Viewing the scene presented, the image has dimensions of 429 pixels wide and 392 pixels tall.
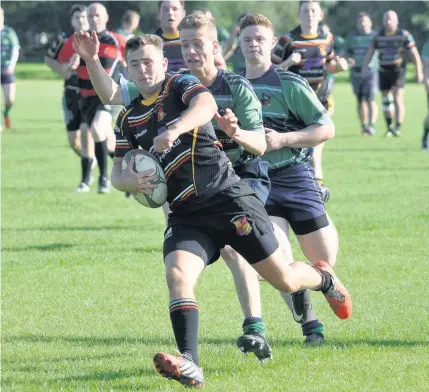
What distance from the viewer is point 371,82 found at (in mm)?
22953

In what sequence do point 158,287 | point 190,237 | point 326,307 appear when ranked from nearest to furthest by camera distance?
point 190,237 → point 326,307 → point 158,287

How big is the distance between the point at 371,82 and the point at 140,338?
670 inches

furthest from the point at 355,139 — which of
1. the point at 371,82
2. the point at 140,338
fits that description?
the point at 140,338

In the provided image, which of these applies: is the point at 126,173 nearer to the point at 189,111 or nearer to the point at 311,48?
the point at 189,111

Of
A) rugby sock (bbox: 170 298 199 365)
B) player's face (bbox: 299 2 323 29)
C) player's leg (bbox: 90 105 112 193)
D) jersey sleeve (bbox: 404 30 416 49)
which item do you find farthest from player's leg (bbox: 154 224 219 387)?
jersey sleeve (bbox: 404 30 416 49)

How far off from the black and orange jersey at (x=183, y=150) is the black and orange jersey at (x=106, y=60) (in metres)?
7.95

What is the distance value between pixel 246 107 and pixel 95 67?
1.15 m

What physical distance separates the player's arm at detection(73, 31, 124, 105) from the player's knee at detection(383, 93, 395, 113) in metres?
16.4

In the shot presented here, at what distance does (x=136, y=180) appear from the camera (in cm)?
546

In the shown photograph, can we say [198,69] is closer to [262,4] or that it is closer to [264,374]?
[264,374]

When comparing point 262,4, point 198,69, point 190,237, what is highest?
point 198,69

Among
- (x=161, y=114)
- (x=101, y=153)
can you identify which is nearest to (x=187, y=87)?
(x=161, y=114)

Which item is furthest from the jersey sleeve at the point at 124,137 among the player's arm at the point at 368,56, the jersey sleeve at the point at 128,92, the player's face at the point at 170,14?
the player's arm at the point at 368,56

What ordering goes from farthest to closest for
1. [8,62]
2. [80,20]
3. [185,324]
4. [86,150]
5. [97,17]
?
[8,62], [80,20], [86,150], [97,17], [185,324]
